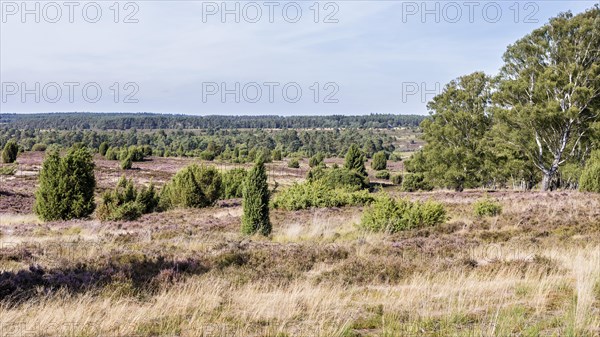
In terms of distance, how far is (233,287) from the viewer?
695cm

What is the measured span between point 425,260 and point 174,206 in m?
20.4

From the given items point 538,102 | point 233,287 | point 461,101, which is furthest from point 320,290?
point 461,101

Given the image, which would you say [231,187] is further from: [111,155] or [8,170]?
[111,155]

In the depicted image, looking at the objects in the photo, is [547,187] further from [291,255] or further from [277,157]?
[277,157]

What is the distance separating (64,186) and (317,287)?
17.4m

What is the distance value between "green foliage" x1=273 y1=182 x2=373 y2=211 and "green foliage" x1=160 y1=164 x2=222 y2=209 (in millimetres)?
4146

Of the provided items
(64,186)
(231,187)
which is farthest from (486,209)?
(231,187)

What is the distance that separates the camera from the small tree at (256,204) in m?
14.5

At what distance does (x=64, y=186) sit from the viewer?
20.6 metres

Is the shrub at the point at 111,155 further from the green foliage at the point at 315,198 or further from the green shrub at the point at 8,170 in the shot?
the green foliage at the point at 315,198

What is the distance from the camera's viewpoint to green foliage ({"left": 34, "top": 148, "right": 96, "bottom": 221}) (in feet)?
66.9

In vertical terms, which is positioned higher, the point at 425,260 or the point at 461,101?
the point at 461,101

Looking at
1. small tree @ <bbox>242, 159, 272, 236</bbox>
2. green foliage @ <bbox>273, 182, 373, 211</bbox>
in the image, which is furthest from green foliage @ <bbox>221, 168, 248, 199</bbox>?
small tree @ <bbox>242, 159, 272, 236</bbox>

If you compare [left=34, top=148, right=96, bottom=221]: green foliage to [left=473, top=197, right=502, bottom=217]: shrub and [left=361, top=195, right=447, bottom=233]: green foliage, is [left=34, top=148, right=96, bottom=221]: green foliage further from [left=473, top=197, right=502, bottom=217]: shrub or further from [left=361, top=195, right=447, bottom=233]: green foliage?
[left=473, top=197, right=502, bottom=217]: shrub
